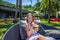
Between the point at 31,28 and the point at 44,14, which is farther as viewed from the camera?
the point at 44,14

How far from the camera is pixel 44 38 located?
4016 mm

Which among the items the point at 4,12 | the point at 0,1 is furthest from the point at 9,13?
the point at 0,1

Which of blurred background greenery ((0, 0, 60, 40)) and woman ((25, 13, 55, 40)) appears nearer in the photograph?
woman ((25, 13, 55, 40))

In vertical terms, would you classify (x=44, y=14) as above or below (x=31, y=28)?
below

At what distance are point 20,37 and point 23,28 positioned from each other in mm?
198

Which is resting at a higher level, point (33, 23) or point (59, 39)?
point (33, 23)

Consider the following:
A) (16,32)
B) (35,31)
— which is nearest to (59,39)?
(35,31)

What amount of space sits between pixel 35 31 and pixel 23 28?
0.31 metres

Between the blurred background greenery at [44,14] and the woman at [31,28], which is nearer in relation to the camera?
the woman at [31,28]

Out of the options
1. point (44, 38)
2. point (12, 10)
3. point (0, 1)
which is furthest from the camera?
point (0, 1)

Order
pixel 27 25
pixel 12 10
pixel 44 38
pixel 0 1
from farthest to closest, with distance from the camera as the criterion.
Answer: pixel 0 1, pixel 12 10, pixel 27 25, pixel 44 38

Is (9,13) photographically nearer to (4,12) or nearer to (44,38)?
(4,12)

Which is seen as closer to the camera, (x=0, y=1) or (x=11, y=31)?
(x=11, y=31)

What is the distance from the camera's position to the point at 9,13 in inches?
1884
